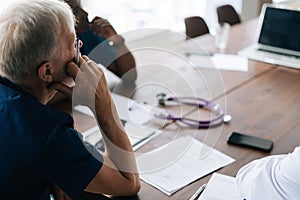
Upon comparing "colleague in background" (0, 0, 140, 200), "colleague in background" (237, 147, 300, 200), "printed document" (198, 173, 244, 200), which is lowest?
"printed document" (198, 173, 244, 200)

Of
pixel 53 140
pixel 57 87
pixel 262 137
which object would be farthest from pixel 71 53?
pixel 262 137

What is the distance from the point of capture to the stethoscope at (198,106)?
1.61 meters

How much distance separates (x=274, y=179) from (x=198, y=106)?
0.77 meters

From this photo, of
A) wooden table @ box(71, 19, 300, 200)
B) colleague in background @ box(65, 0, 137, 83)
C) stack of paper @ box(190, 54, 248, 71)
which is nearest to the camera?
wooden table @ box(71, 19, 300, 200)

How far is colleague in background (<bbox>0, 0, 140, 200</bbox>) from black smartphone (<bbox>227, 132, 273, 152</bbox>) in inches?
23.5

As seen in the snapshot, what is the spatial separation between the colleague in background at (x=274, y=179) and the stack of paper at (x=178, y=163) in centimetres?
18

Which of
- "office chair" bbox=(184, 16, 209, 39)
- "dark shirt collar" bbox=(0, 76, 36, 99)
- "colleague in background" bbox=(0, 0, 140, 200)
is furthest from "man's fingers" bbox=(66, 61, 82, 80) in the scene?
"office chair" bbox=(184, 16, 209, 39)

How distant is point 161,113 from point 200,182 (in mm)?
502

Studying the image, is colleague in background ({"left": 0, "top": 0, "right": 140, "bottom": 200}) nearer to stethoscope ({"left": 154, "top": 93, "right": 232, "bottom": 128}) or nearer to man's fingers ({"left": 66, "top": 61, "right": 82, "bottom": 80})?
man's fingers ({"left": 66, "top": 61, "right": 82, "bottom": 80})

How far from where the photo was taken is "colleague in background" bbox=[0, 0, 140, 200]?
0.95m

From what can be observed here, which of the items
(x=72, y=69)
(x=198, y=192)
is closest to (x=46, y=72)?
(x=72, y=69)

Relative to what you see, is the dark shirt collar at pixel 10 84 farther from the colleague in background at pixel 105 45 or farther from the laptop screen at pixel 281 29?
the laptop screen at pixel 281 29

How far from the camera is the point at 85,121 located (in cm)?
162

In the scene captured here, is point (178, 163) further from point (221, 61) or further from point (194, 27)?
point (194, 27)
